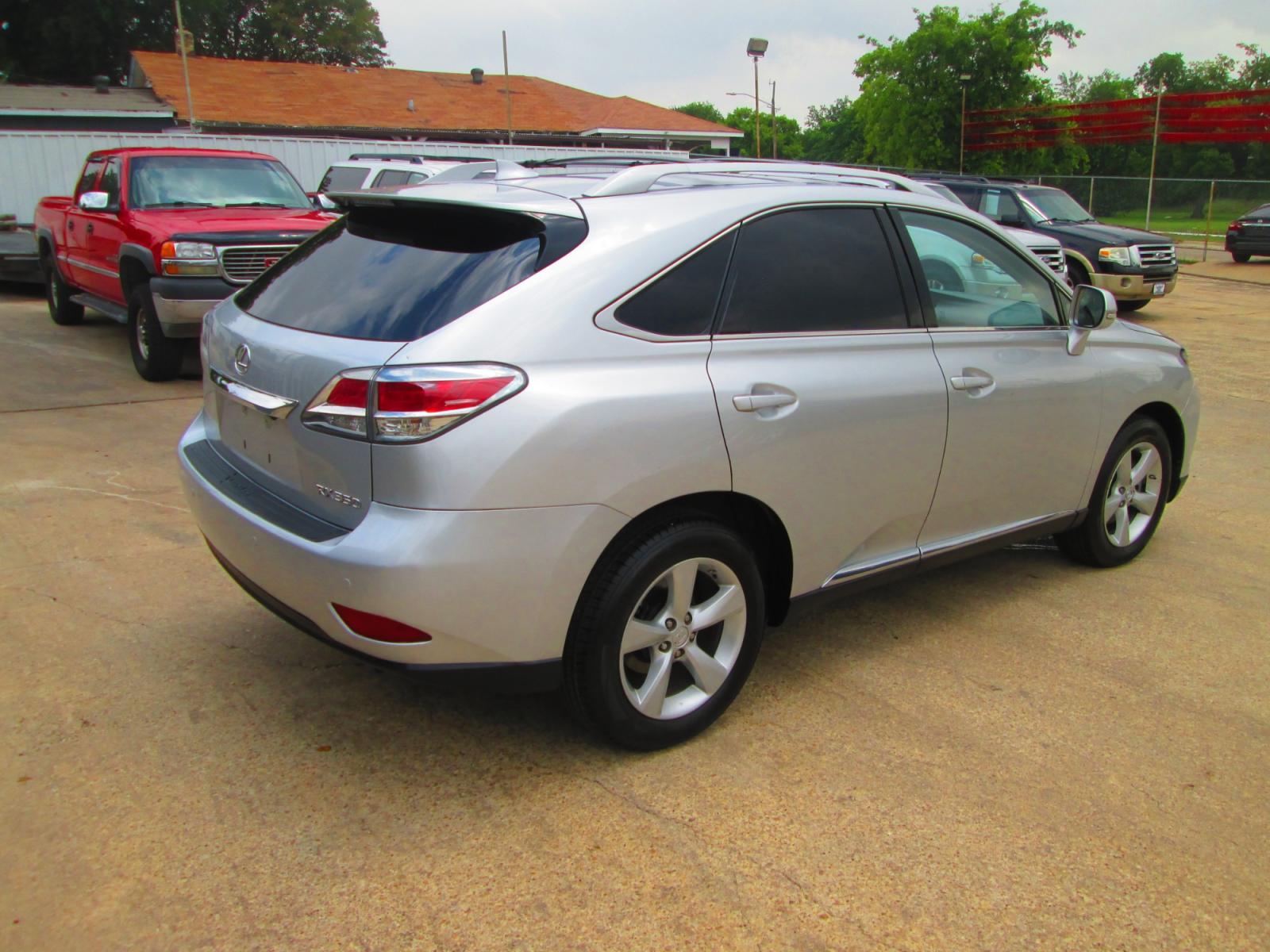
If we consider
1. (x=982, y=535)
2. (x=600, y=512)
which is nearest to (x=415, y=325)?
(x=600, y=512)

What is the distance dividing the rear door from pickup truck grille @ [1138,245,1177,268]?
42.3 feet

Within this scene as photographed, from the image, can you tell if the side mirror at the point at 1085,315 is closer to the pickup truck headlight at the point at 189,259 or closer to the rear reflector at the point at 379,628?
the rear reflector at the point at 379,628

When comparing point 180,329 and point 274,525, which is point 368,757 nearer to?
point 274,525

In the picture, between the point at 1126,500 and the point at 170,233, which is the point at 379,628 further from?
the point at 170,233

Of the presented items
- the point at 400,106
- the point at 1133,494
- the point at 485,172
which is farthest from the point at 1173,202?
the point at 485,172

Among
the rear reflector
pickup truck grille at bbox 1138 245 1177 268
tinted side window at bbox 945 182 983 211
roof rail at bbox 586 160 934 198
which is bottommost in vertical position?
the rear reflector

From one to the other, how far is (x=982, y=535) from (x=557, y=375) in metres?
2.18

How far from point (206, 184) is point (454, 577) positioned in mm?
8428

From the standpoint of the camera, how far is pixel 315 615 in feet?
9.80

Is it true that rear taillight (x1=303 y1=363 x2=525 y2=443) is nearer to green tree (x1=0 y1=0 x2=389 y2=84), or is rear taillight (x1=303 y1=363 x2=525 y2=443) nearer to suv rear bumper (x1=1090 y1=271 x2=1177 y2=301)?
suv rear bumper (x1=1090 y1=271 x2=1177 y2=301)

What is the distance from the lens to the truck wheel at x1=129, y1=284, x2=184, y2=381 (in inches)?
342

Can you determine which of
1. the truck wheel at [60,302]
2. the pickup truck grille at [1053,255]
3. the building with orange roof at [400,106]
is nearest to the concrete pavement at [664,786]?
the truck wheel at [60,302]

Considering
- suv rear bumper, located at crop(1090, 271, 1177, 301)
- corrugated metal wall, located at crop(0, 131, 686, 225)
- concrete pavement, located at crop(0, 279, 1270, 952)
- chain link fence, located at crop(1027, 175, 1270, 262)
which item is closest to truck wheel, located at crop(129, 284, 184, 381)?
concrete pavement, located at crop(0, 279, 1270, 952)

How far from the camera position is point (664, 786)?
3.14m
